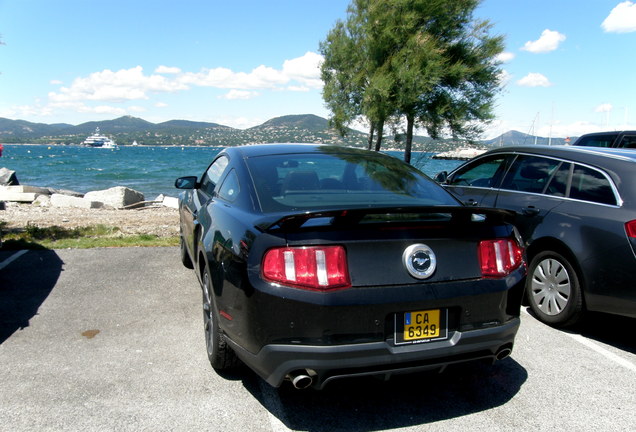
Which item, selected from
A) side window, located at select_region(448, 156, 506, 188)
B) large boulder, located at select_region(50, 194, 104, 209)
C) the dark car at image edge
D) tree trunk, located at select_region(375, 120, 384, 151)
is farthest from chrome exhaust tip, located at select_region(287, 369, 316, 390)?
large boulder, located at select_region(50, 194, 104, 209)

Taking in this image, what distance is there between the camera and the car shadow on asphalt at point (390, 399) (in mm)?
2922

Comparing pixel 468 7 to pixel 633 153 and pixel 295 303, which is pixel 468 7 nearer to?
pixel 633 153

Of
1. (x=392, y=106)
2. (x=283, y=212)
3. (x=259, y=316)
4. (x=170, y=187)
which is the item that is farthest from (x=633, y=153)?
(x=170, y=187)

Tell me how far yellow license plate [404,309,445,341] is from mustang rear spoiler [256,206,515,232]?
1.83 ft

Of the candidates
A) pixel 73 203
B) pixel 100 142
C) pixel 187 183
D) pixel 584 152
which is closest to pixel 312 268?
pixel 187 183

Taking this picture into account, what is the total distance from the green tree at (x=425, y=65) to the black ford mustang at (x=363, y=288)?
26.5 feet

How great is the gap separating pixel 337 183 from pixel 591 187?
7.87ft

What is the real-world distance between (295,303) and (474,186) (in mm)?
3949

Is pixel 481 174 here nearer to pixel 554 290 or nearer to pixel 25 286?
pixel 554 290

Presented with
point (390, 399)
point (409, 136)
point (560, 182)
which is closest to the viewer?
point (390, 399)

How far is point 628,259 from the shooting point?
12.7 ft

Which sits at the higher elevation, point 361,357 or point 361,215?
point 361,215

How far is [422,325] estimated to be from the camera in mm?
2719

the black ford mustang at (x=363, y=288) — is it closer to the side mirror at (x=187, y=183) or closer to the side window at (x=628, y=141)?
the side mirror at (x=187, y=183)
